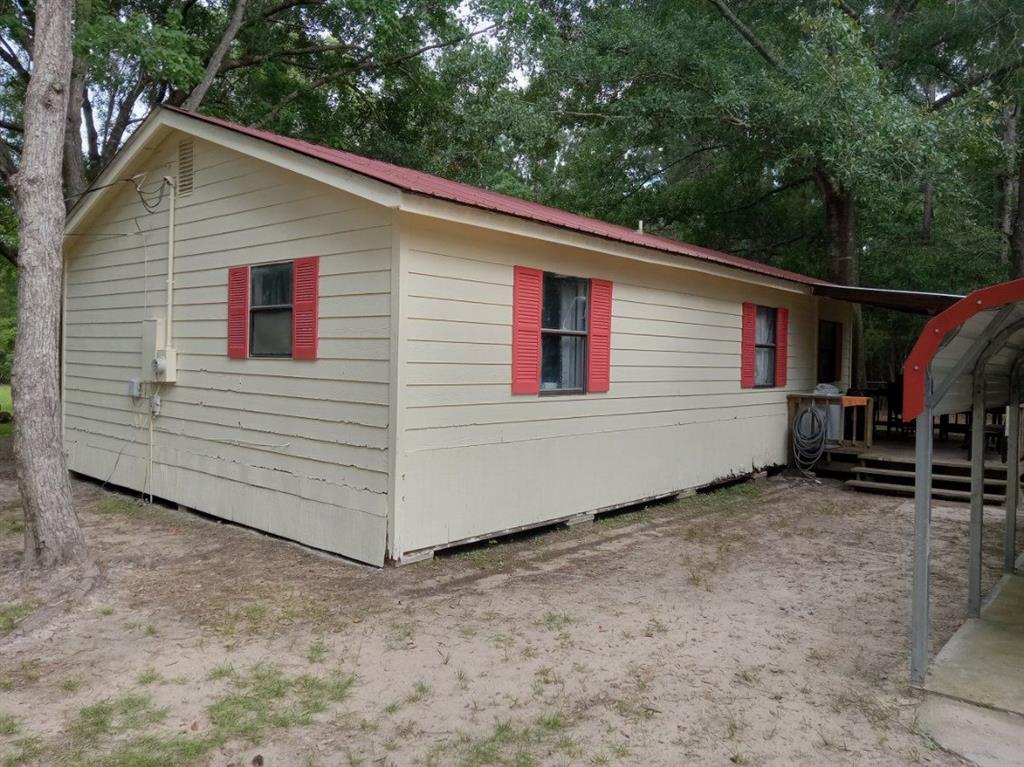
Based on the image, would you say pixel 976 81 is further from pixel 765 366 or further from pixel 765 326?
pixel 765 366

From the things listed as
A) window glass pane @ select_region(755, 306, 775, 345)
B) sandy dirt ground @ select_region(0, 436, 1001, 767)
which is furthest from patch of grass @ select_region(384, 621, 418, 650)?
window glass pane @ select_region(755, 306, 775, 345)

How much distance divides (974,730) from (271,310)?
18.8 ft

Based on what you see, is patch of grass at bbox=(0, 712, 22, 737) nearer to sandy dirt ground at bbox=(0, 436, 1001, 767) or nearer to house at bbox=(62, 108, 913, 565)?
sandy dirt ground at bbox=(0, 436, 1001, 767)

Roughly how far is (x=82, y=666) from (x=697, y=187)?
15.9m

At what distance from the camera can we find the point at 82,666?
148 inches

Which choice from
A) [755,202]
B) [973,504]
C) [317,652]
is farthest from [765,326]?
[317,652]

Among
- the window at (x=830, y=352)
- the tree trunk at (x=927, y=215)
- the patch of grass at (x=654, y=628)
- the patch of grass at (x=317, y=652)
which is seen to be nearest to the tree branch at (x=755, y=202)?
the tree trunk at (x=927, y=215)

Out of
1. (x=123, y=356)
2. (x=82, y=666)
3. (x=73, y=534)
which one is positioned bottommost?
(x=82, y=666)

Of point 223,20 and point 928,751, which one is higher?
point 223,20

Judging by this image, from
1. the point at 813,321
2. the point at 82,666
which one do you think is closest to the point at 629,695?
the point at 82,666

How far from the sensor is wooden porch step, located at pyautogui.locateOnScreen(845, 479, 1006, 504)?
28.2 ft

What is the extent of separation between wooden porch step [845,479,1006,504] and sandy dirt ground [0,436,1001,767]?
2.42m

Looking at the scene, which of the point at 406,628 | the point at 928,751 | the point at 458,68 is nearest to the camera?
the point at 928,751

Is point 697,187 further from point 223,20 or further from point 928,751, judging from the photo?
point 928,751
